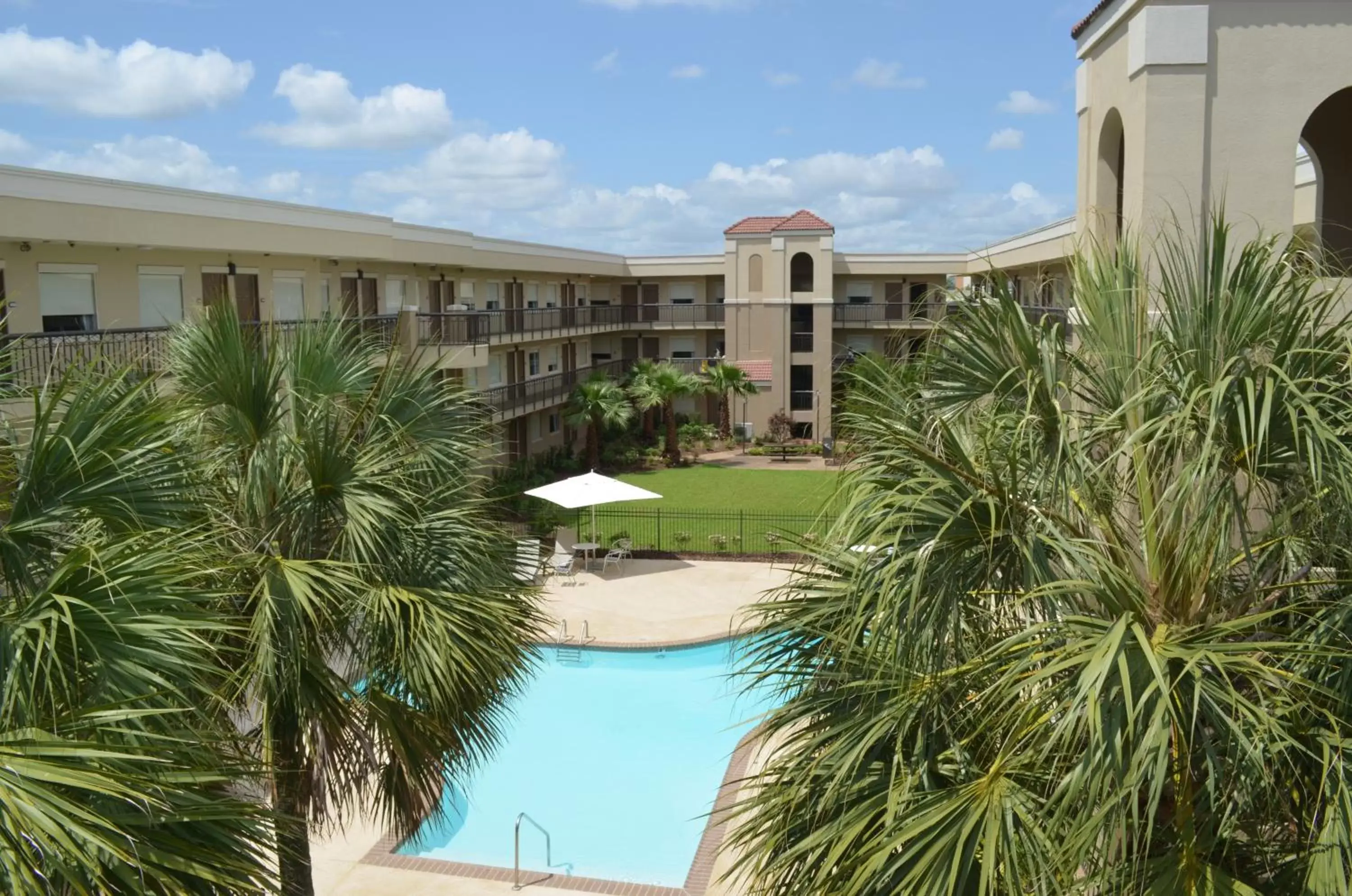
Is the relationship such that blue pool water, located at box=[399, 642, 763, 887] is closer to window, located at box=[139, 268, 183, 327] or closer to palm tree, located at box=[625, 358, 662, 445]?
window, located at box=[139, 268, 183, 327]

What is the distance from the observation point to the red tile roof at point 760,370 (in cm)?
4891

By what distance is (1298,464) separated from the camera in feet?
17.1

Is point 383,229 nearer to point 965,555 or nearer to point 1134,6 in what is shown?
point 1134,6

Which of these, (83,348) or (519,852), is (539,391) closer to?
(83,348)

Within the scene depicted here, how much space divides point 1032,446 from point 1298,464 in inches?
46.3

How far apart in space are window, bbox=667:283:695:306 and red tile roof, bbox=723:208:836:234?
5.57 metres

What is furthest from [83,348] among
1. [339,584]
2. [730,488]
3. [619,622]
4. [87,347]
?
[730,488]

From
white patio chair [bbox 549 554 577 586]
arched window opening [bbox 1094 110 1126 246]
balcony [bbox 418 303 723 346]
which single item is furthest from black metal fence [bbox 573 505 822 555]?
arched window opening [bbox 1094 110 1126 246]

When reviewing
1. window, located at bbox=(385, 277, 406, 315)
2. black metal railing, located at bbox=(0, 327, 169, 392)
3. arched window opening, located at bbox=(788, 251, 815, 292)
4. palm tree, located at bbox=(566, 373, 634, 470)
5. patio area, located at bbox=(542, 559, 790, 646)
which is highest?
arched window opening, located at bbox=(788, 251, 815, 292)

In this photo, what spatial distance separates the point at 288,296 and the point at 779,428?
26375 mm

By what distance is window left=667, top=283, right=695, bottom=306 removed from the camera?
56.0 metres

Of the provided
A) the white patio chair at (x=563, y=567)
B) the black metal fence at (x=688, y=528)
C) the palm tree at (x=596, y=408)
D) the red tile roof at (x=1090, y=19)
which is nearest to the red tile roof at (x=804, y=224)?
the palm tree at (x=596, y=408)

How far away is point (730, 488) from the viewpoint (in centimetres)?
3825

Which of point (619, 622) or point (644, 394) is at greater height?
point (644, 394)
